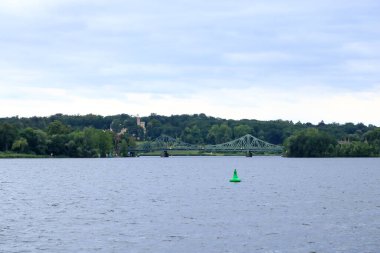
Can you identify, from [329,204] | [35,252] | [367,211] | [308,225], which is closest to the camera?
[35,252]

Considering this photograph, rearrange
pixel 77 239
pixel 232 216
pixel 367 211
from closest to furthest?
pixel 77 239, pixel 232 216, pixel 367 211

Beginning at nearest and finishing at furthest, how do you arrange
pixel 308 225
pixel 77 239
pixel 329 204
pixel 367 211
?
pixel 77 239
pixel 308 225
pixel 367 211
pixel 329 204

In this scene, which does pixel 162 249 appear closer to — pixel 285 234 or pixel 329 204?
pixel 285 234

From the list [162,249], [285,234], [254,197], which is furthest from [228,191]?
[162,249]

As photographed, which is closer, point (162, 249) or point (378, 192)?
point (162, 249)

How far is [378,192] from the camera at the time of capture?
93.7 m

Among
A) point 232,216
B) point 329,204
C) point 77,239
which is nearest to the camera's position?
point 77,239

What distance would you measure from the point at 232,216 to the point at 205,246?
17.2 metres

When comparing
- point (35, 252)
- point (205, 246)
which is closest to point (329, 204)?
point (205, 246)

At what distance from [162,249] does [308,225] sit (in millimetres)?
16129

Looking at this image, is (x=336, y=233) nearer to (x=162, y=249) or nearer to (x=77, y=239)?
(x=162, y=249)

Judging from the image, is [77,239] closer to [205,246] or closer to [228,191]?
[205,246]

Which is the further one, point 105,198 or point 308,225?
point 105,198

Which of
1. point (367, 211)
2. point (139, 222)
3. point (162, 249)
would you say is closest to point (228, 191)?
point (367, 211)
